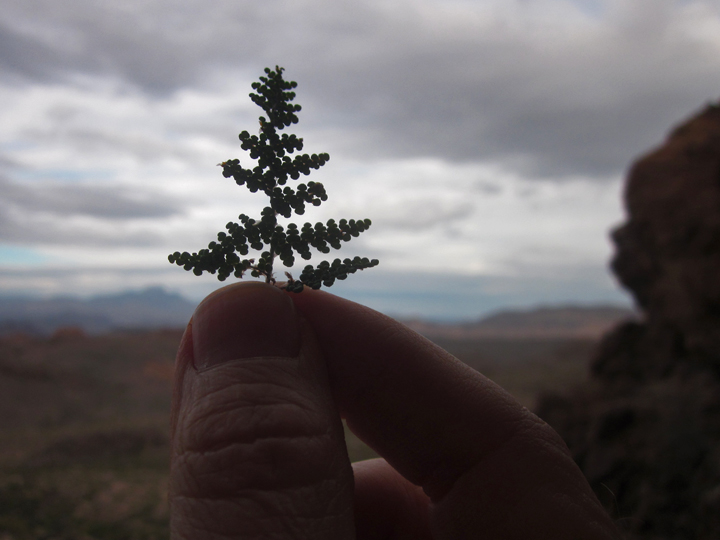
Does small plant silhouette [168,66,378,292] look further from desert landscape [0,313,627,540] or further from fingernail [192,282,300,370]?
desert landscape [0,313,627,540]

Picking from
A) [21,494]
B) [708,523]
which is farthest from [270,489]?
[21,494]

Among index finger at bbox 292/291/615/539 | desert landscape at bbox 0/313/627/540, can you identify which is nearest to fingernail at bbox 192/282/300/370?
index finger at bbox 292/291/615/539

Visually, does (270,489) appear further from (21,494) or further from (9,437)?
(9,437)

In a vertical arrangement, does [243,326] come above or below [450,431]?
above

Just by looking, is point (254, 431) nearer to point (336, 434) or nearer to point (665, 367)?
point (336, 434)

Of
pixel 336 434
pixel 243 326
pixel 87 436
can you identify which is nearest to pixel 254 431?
pixel 336 434

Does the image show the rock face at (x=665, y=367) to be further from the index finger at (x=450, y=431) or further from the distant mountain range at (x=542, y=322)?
the distant mountain range at (x=542, y=322)

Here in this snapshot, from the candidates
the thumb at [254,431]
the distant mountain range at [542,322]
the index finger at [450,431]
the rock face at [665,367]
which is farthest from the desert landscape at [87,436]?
the distant mountain range at [542,322]
